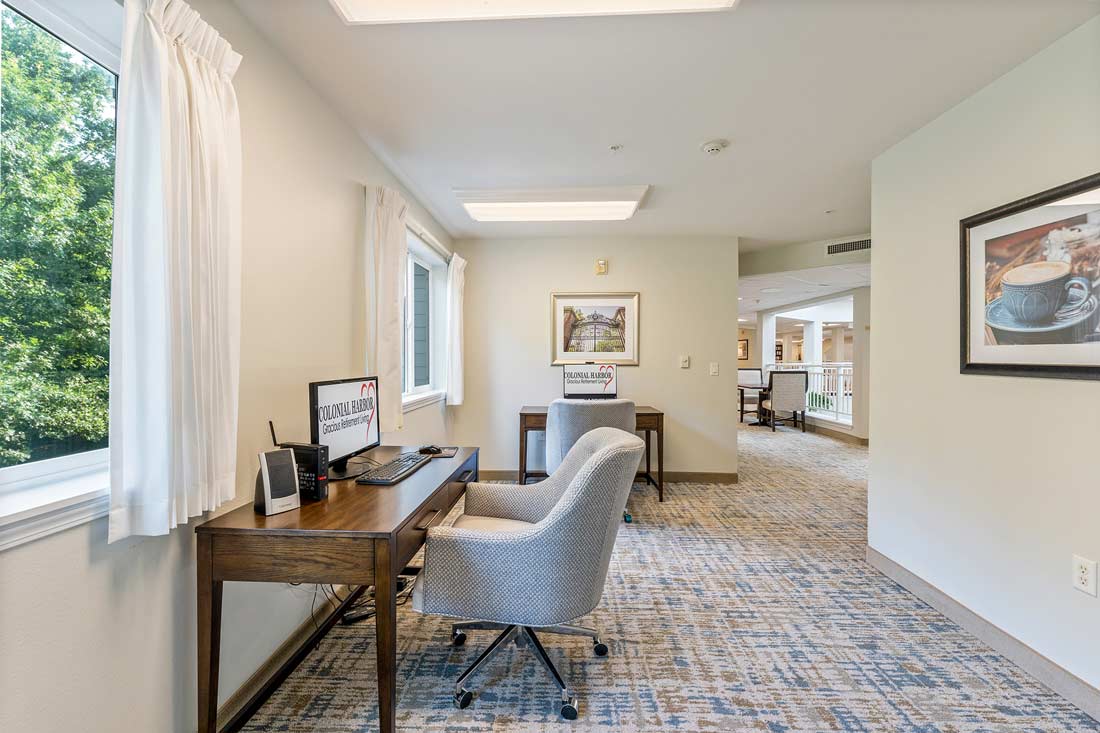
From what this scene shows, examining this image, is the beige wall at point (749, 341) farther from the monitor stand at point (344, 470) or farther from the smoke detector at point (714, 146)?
the monitor stand at point (344, 470)

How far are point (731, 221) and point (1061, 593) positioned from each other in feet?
9.86

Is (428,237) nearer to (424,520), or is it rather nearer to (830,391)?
(424,520)

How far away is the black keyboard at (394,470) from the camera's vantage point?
1.69m

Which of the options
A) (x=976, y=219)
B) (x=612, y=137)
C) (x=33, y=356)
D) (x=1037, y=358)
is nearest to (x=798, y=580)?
(x=1037, y=358)

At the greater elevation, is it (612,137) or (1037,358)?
(612,137)

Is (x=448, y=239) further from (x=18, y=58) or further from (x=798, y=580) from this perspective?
(x=798, y=580)

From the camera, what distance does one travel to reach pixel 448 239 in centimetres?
408

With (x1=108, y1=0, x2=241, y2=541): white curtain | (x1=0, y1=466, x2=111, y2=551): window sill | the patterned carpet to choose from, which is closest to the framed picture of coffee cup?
the patterned carpet

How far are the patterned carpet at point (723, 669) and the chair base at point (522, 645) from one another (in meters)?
0.04

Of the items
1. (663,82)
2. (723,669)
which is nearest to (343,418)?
(723,669)

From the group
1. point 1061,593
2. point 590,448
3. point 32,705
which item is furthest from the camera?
point 590,448

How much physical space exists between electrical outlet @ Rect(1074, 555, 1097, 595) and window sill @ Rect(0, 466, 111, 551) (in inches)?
119

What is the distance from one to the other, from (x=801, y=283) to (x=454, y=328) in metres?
4.44

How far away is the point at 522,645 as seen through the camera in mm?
1846
